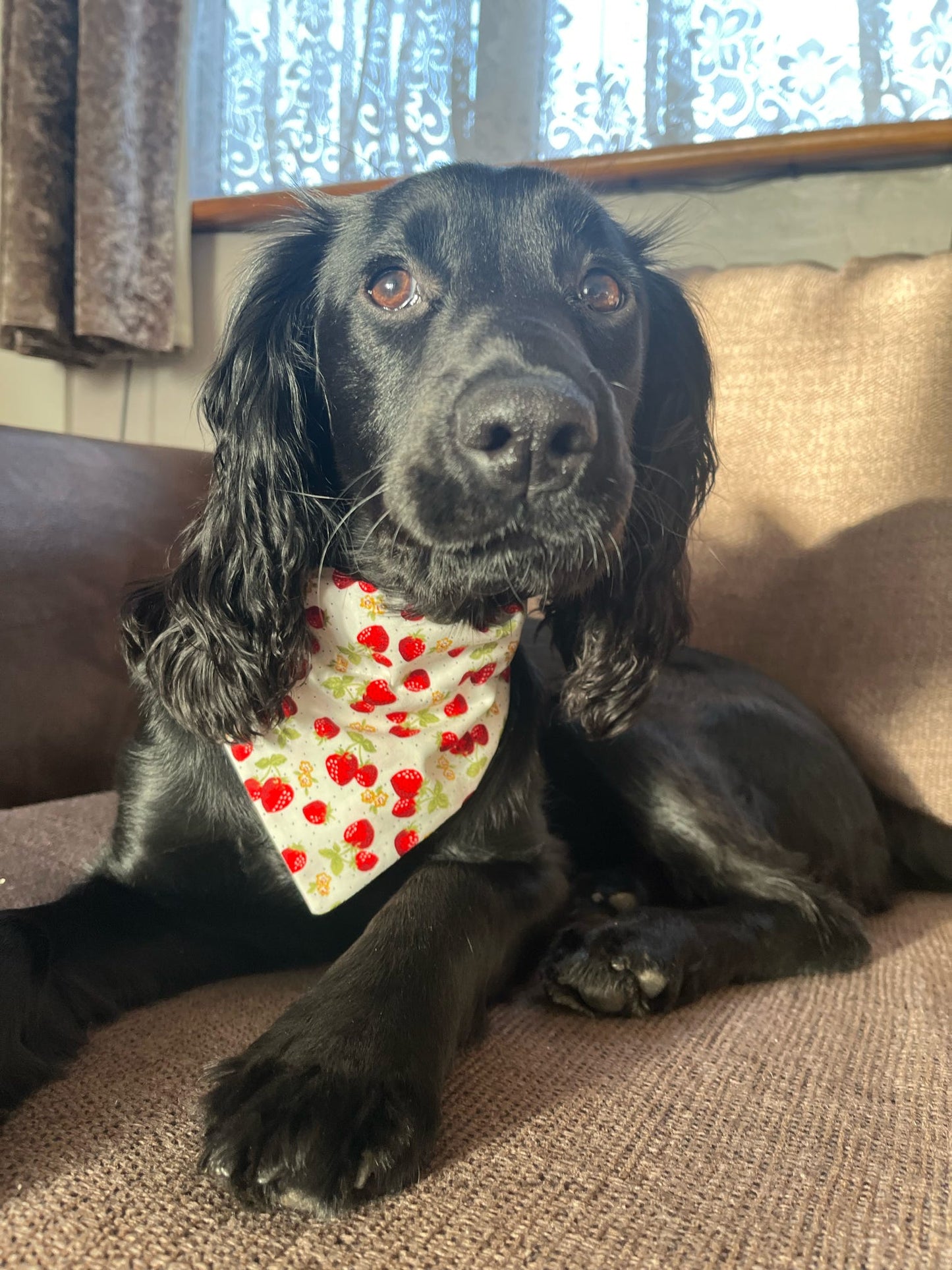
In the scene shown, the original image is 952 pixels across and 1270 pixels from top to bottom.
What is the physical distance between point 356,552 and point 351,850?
1.08 feet

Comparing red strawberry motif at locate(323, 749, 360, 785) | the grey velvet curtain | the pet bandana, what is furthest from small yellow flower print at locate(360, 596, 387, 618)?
the grey velvet curtain

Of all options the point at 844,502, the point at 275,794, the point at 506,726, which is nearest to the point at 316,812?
the point at 275,794

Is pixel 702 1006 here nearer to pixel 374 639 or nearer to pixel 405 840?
pixel 405 840

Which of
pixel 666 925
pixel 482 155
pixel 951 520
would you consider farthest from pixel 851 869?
pixel 482 155

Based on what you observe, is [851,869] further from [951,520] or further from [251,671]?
[251,671]

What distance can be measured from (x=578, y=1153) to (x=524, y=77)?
2.28m

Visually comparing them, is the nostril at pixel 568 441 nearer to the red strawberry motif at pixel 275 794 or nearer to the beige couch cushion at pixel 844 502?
the red strawberry motif at pixel 275 794

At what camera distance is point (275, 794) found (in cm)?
95

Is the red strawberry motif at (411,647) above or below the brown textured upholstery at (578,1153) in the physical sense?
above

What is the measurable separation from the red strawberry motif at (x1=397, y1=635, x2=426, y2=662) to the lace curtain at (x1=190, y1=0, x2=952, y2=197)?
1.62 m

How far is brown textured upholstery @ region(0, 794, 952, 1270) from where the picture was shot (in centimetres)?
52

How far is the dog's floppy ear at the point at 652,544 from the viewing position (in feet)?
3.68

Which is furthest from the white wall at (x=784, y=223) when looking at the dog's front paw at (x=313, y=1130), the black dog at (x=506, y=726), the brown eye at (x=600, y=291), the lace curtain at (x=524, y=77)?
the dog's front paw at (x=313, y=1130)

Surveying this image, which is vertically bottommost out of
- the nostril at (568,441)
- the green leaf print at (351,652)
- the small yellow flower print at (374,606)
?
the green leaf print at (351,652)
